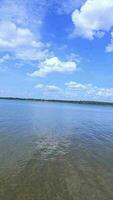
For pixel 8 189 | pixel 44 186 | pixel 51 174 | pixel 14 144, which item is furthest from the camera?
pixel 14 144

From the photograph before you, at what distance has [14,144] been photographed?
1992 cm

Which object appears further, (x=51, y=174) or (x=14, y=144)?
(x=14, y=144)

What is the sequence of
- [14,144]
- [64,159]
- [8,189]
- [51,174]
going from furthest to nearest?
[14,144], [64,159], [51,174], [8,189]

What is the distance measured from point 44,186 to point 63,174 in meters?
2.19

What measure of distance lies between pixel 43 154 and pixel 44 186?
5.95 metres

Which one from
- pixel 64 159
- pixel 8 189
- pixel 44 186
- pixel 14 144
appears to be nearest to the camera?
pixel 8 189

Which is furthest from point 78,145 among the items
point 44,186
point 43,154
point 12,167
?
point 44,186

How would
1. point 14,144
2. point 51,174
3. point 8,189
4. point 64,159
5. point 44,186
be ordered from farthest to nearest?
point 14,144
point 64,159
point 51,174
point 44,186
point 8,189

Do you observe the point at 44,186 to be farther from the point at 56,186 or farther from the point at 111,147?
the point at 111,147

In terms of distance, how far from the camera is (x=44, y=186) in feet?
36.5

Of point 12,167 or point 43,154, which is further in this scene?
point 43,154

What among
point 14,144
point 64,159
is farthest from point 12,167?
point 14,144

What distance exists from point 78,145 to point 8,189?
38.0 ft

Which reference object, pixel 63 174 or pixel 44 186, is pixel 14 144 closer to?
pixel 63 174
